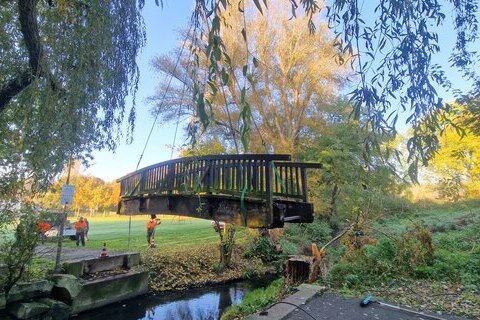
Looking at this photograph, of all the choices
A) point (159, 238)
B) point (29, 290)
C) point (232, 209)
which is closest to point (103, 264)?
point (29, 290)

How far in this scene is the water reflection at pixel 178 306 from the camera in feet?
33.3

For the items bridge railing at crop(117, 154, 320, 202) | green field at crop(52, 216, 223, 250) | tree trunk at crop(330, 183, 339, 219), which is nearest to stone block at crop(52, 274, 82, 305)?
bridge railing at crop(117, 154, 320, 202)

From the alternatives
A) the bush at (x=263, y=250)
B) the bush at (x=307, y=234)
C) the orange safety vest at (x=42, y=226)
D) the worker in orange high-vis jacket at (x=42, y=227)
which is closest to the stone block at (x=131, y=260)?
the worker in orange high-vis jacket at (x=42, y=227)

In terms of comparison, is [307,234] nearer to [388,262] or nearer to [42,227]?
[388,262]

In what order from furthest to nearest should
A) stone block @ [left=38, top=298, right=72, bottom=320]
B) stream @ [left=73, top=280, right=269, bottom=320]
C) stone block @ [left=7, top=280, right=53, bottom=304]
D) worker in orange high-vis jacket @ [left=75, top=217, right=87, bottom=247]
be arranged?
worker in orange high-vis jacket @ [left=75, top=217, right=87, bottom=247], stream @ [left=73, top=280, right=269, bottom=320], stone block @ [left=38, top=298, right=72, bottom=320], stone block @ [left=7, top=280, right=53, bottom=304]

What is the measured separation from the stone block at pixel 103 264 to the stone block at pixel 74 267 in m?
0.24

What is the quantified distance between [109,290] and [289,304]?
302 inches

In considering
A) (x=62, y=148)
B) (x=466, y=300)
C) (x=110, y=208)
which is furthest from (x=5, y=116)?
(x=110, y=208)

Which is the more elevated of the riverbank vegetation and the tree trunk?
the tree trunk

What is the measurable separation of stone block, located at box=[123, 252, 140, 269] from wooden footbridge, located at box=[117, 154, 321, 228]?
15.5 ft

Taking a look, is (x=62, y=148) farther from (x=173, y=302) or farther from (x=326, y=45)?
(x=326, y=45)

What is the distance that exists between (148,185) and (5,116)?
13.3 feet

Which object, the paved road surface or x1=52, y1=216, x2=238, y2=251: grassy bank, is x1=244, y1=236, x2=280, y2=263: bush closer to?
x1=52, y1=216, x2=238, y2=251: grassy bank

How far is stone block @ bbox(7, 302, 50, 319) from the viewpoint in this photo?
324 inches
